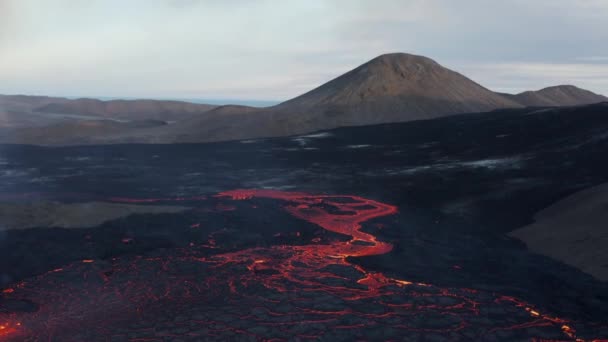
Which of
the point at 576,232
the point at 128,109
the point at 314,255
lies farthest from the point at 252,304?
the point at 128,109

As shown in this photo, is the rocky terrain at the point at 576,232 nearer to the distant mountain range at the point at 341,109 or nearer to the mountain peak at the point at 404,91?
the distant mountain range at the point at 341,109

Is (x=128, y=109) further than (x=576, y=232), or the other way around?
(x=128, y=109)

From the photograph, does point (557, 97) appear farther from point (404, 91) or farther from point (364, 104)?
point (364, 104)

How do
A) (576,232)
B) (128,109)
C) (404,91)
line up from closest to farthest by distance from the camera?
(576,232) < (404,91) < (128,109)

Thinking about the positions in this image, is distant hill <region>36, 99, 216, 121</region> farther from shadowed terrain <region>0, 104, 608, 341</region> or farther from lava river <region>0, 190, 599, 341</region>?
lava river <region>0, 190, 599, 341</region>

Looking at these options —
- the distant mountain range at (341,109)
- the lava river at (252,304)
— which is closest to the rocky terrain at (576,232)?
the lava river at (252,304)

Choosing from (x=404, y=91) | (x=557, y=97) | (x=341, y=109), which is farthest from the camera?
(x=557, y=97)

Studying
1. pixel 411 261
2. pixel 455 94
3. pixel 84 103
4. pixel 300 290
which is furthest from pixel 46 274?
pixel 84 103
